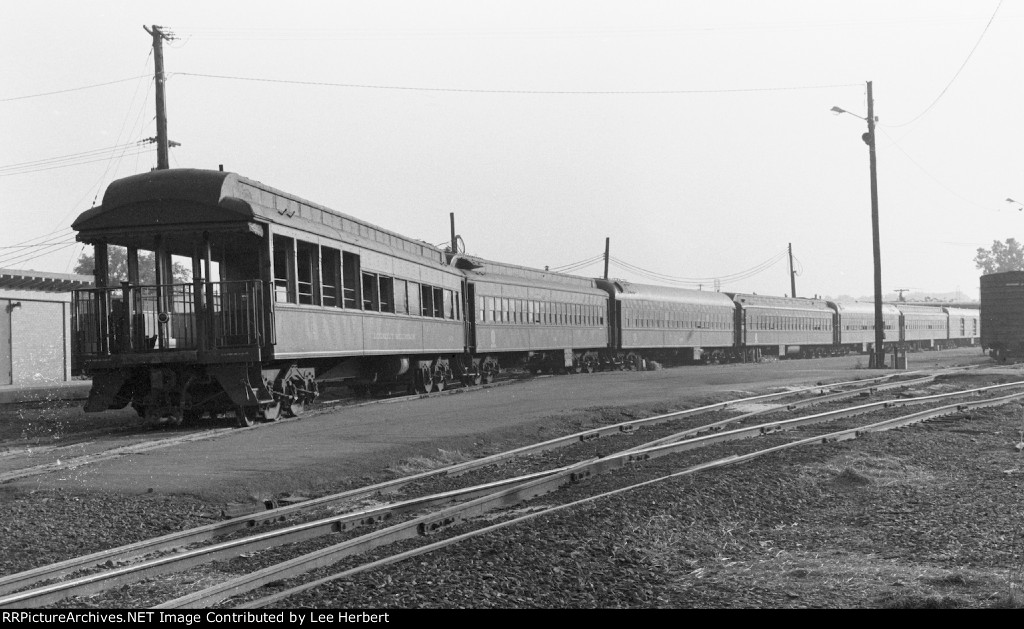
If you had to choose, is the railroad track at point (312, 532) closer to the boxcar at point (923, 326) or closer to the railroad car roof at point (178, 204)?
the railroad car roof at point (178, 204)

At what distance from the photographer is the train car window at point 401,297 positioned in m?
19.7

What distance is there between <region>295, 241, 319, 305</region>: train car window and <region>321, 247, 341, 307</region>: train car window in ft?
1.73

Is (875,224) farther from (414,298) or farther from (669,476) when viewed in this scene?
(669,476)

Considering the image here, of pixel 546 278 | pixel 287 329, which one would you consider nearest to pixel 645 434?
pixel 287 329

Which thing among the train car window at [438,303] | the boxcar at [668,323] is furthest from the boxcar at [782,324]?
the train car window at [438,303]

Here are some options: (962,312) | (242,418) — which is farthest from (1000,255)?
(242,418)

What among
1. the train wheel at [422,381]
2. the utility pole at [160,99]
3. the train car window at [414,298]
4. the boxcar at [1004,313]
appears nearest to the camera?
the train car window at [414,298]

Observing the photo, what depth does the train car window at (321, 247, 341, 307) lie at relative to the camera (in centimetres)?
1675

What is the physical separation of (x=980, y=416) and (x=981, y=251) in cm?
12751

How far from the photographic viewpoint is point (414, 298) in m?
21.0

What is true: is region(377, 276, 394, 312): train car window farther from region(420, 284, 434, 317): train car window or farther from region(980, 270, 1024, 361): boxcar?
region(980, 270, 1024, 361): boxcar

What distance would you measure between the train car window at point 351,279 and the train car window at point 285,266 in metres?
1.90

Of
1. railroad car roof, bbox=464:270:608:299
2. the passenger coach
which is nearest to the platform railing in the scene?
the passenger coach

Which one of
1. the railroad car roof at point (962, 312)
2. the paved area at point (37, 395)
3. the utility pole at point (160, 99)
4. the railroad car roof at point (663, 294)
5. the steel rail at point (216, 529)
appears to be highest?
the utility pole at point (160, 99)
